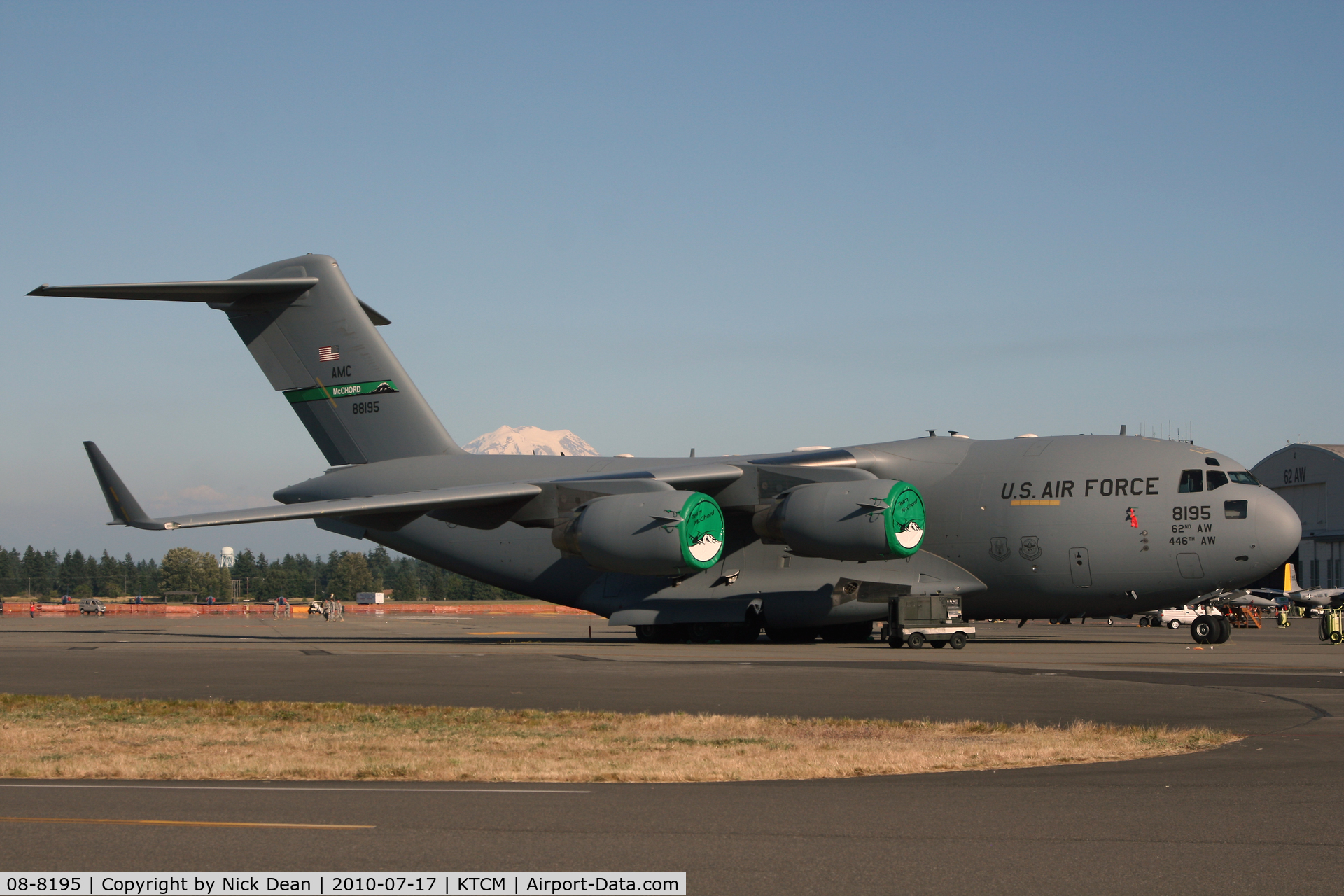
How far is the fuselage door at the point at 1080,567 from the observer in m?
→ 28.2

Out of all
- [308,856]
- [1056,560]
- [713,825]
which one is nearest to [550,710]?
[713,825]

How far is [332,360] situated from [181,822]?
2867cm

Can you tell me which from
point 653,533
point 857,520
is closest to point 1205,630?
point 857,520

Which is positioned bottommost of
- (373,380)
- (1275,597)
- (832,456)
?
(1275,597)

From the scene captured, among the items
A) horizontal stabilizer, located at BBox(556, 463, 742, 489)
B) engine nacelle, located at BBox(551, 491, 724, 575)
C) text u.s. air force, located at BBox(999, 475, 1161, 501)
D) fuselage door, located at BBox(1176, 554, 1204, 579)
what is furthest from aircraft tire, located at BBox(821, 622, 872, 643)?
fuselage door, located at BBox(1176, 554, 1204, 579)

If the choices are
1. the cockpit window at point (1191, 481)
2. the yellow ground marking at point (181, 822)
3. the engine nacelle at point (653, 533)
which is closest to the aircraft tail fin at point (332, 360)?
the engine nacelle at point (653, 533)

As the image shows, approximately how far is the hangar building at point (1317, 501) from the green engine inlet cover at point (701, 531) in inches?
2375

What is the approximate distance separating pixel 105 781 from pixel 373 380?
26321 mm

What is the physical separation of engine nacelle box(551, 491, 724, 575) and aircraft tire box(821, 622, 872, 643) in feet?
15.5

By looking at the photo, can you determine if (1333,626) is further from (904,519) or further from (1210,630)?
(904,519)

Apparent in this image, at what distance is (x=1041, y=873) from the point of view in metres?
6.25

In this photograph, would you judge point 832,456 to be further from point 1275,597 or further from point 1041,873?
point 1275,597

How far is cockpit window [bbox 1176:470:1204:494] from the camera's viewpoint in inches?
1089

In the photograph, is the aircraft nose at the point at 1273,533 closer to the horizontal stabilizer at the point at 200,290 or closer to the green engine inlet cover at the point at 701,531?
the green engine inlet cover at the point at 701,531
